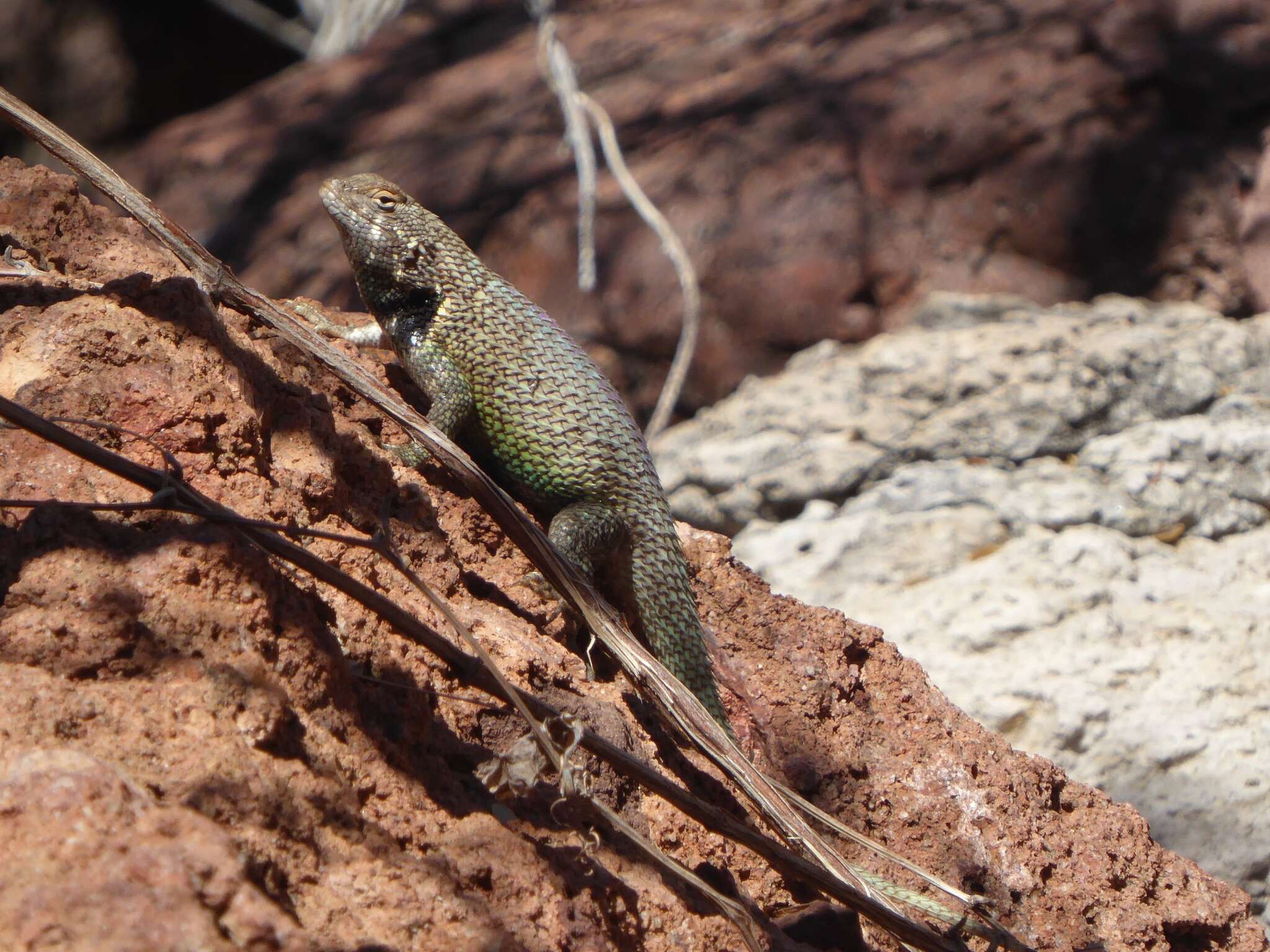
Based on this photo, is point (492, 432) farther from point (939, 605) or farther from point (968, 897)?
point (968, 897)

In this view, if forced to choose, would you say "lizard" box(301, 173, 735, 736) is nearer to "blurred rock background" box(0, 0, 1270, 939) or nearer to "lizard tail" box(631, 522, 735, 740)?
"lizard tail" box(631, 522, 735, 740)

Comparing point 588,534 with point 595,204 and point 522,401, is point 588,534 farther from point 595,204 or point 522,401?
point 595,204

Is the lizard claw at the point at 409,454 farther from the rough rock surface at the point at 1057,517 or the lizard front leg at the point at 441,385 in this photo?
the rough rock surface at the point at 1057,517

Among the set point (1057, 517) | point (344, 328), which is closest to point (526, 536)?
point (344, 328)

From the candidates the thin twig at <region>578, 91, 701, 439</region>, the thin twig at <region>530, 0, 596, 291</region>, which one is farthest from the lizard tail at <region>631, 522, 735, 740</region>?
the thin twig at <region>530, 0, 596, 291</region>

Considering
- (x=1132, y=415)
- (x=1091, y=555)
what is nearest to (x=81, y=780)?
(x=1091, y=555)

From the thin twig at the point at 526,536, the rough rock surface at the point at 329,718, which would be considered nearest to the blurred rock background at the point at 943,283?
the rough rock surface at the point at 329,718
